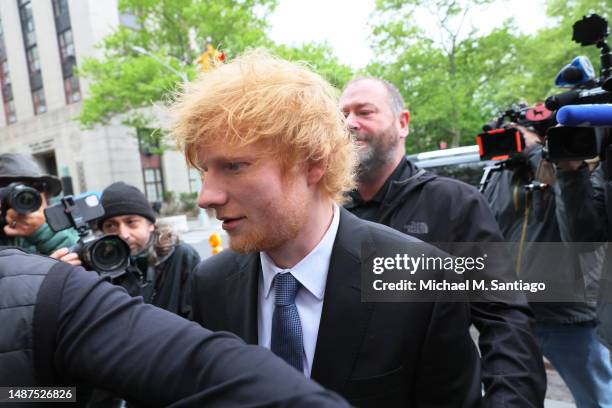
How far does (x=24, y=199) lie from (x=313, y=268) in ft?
6.30

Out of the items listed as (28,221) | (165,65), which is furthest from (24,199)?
(165,65)

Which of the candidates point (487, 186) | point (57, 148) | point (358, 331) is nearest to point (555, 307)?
point (487, 186)

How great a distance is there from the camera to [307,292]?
4.65 feet

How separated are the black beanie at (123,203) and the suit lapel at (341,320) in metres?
1.89

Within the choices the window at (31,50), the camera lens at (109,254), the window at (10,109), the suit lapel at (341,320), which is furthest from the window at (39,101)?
the suit lapel at (341,320)

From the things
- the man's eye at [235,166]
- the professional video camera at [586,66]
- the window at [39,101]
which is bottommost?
the man's eye at [235,166]

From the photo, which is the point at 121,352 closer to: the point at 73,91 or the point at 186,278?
the point at 186,278

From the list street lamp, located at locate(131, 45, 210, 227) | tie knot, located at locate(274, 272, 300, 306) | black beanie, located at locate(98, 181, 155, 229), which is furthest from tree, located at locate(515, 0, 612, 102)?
tie knot, located at locate(274, 272, 300, 306)

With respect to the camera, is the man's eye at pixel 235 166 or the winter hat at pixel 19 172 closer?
the man's eye at pixel 235 166

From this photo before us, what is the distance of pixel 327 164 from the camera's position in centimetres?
149

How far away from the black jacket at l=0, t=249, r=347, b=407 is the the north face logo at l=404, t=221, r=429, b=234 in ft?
4.24

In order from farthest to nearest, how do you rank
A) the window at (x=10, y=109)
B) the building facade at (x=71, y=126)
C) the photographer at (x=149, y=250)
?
the building facade at (x=71, y=126) < the window at (x=10, y=109) < the photographer at (x=149, y=250)

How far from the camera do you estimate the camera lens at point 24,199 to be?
2.44m

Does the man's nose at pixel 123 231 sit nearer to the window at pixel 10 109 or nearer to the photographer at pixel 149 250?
the photographer at pixel 149 250
